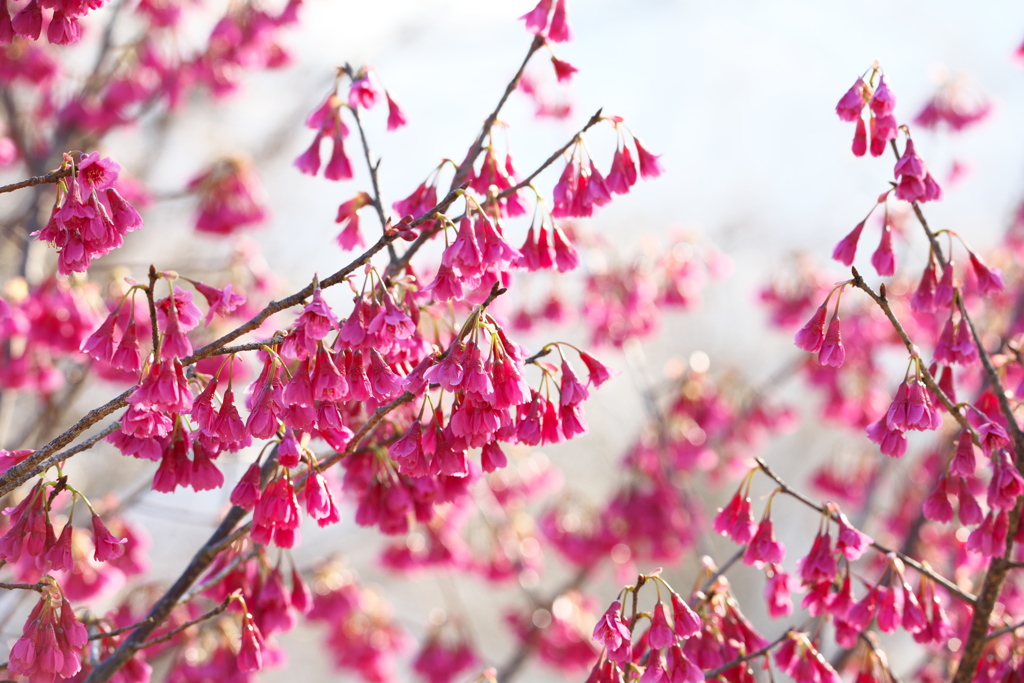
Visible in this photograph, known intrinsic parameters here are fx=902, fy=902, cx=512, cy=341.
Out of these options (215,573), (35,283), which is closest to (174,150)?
(35,283)

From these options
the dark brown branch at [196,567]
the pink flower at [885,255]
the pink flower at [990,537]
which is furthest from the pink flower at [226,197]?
the pink flower at [990,537]

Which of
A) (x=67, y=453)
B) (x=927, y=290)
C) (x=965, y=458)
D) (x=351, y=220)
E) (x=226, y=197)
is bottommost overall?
(x=965, y=458)

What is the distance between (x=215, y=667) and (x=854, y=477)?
392 centimetres

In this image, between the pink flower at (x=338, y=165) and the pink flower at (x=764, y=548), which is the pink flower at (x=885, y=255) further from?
the pink flower at (x=338, y=165)

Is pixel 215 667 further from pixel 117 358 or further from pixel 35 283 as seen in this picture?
pixel 35 283

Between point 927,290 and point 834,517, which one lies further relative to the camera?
point 927,290

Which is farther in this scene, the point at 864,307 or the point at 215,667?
the point at 864,307

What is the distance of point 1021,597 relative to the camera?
3504mm

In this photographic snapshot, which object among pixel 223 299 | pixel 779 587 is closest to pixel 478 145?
pixel 223 299

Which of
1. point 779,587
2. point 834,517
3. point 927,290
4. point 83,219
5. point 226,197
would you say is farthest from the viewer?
point 226,197

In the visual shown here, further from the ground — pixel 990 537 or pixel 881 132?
pixel 881 132

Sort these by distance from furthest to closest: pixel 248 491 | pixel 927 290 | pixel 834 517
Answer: pixel 927 290 < pixel 834 517 < pixel 248 491

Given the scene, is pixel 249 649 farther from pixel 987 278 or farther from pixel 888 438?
pixel 987 278

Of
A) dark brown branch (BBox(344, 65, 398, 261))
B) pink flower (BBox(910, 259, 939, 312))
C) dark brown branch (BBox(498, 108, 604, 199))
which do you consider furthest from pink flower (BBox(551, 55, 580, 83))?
pink flower (BBox(910, 259, 939, 312))
